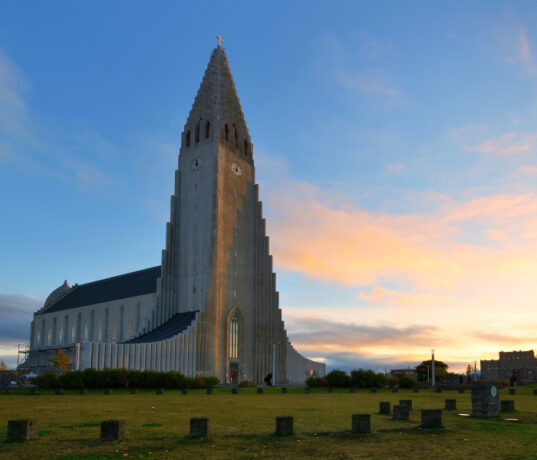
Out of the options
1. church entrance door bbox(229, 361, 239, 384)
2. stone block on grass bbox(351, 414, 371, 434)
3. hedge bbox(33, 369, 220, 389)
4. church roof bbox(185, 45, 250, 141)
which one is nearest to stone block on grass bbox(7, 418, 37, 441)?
stone block on grass bbox(351, 414, 371, 434)

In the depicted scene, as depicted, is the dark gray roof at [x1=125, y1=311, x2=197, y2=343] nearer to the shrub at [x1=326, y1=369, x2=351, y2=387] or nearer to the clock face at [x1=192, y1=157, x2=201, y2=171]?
the clock face at [x1=192, y1=157, x2=201, y2=171]

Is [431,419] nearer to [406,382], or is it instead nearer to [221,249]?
[406,382]

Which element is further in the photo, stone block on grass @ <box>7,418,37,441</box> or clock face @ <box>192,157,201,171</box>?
clock face @ <box>192,157,201,171</box>

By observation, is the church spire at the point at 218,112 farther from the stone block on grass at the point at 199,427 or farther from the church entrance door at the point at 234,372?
the stone block on grass at the point at 199,427

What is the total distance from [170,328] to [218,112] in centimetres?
3031

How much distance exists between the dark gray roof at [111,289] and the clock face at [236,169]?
62.0 feet

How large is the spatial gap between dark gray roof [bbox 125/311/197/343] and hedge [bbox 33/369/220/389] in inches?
651

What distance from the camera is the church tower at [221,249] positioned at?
234 ft

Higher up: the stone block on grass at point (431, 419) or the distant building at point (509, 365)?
the stone block on grass at point (431, 419)

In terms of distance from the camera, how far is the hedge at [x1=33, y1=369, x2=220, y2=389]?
139ft

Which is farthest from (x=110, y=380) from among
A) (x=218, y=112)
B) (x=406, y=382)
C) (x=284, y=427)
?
(x=218, y=112)

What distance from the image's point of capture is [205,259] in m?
71.9

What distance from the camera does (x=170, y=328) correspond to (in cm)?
6856

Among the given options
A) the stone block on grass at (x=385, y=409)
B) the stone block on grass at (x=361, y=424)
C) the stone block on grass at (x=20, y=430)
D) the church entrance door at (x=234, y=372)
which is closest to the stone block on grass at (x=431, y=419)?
the stone block on grass at (x=361, y=424)
